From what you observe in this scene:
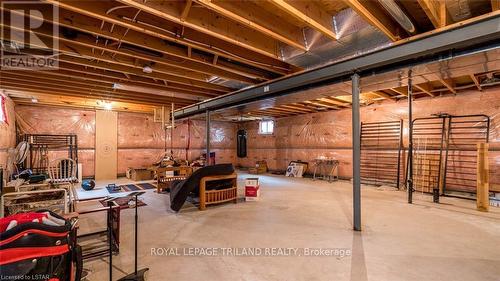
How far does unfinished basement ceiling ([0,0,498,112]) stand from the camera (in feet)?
7.14

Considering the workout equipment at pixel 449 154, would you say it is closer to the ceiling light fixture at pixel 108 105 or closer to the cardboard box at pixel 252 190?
the cardboard box at pixel 252 190

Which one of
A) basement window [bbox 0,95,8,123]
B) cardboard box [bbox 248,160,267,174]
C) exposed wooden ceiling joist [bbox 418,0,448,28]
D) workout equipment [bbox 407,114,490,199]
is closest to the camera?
exposed wooden ceiling joist [bbox 418,0,448,28]

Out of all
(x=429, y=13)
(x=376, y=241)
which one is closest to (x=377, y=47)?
(x=429, y=13)

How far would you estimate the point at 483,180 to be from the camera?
3873 mm

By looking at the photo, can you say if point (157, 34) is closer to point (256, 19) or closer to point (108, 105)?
point (256, 19)

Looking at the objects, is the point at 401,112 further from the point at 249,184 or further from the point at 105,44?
the point at 105,44

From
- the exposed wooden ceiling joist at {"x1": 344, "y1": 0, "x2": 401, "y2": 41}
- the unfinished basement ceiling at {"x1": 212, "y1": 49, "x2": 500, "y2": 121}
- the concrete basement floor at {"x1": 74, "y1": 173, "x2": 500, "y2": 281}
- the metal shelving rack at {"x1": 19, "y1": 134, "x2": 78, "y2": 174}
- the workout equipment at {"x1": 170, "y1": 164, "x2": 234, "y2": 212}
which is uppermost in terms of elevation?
the exposed wooden ceiling joist at {"x1": 344, "y1": 0, "x2": 401, "y2": 41}

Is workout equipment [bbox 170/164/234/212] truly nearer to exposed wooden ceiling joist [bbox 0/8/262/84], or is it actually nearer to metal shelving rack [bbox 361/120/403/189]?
exposed wooden ceiling joist [bbox 0/8/262/84]

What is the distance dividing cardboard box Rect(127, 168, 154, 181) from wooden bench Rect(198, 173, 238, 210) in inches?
152

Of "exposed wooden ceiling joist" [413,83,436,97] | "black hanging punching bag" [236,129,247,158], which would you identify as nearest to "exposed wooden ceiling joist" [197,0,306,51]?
"exposed wooden ceiling joist" [413,83,436,97]

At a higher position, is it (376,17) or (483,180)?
(376,17)

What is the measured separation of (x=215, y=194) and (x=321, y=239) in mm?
2057

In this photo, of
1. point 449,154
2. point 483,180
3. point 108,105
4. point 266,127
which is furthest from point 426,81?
point 108,105

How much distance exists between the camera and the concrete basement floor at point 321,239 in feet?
6.56
